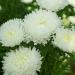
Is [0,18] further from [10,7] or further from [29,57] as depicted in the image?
[29,57]

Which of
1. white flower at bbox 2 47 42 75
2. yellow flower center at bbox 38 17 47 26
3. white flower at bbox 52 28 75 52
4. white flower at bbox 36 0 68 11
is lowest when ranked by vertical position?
white flower at bbox 2 47 42 75

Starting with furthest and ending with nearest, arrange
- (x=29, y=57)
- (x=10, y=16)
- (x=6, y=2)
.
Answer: (x=6, y=2)
(x=10, y=16)
(x=29, y=57)

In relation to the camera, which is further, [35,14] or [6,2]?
[6,2]

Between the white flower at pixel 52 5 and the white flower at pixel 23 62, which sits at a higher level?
the white flower at pixel 52 5

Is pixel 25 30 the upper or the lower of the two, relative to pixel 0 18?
lower

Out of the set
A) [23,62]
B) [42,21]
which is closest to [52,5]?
[42,21]

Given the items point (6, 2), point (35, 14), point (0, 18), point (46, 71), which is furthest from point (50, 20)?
point (6, 2)
